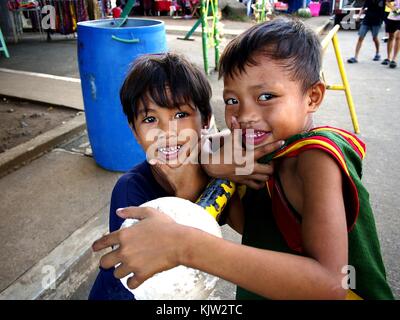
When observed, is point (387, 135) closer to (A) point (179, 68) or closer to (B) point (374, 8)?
(A) point (179, 68)

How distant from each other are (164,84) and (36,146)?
297cm

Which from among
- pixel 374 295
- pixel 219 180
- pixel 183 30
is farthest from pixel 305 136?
pixel 183 30

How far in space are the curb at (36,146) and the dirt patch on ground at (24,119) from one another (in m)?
0.17

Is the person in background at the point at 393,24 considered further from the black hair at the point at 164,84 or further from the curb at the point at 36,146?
the black hair at the point at 164,84

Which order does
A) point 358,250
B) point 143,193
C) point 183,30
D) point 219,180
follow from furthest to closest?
point 183,30, point 143,193, point 219,180, point 358,250

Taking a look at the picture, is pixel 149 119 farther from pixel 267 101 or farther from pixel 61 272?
pixel 61 272

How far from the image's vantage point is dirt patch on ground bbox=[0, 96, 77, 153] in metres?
3.98

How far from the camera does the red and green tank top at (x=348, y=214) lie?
80cm

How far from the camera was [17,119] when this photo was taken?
448cm

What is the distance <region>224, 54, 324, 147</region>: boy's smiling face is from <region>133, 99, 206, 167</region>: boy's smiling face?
0.62 feet

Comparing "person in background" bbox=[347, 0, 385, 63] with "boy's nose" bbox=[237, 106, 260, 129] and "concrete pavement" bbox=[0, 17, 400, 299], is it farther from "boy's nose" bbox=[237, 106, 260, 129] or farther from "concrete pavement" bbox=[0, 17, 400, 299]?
"boy's nose" bbox=[237, 106, 260, 129]

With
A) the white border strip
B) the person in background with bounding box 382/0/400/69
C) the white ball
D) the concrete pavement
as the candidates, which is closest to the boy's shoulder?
the white ball

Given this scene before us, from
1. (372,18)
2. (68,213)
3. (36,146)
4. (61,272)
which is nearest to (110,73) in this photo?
(68,213)
